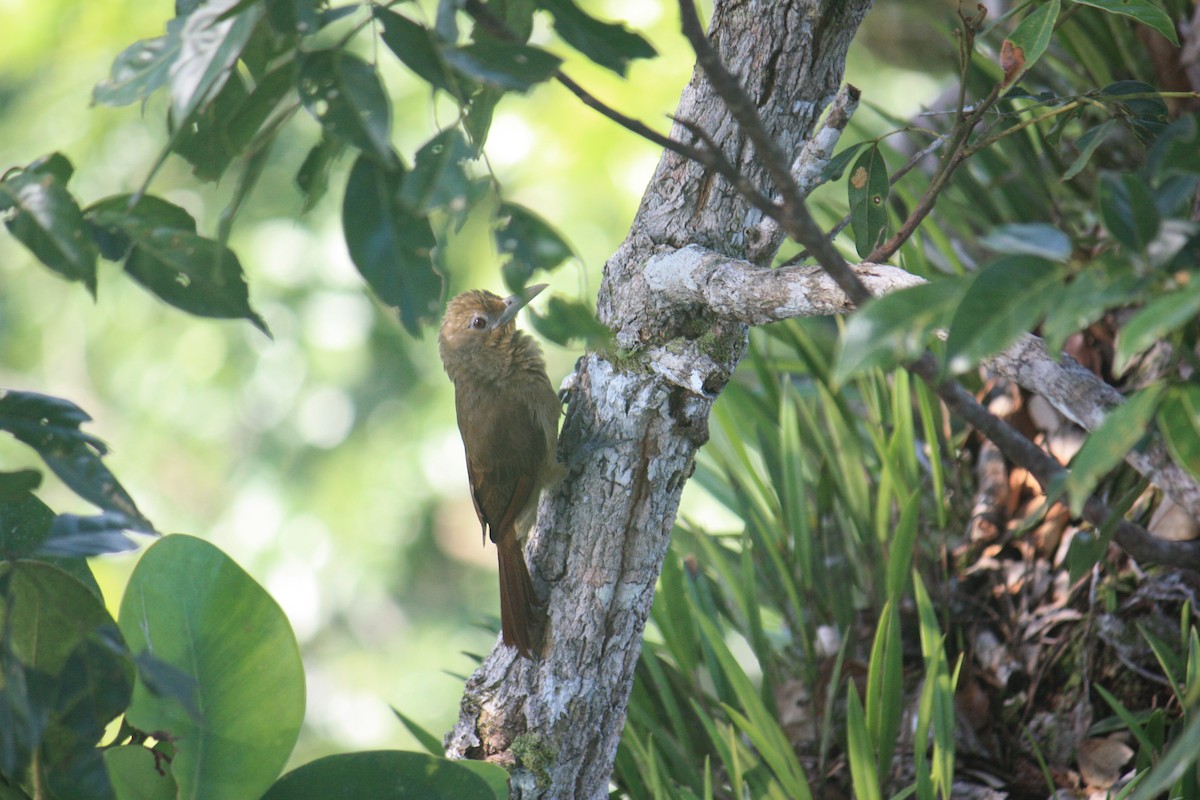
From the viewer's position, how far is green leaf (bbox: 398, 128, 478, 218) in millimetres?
645

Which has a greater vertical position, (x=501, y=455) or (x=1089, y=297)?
(x=501, y=455)

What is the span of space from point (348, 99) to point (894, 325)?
38cm

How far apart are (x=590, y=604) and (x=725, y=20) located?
809 millimetres

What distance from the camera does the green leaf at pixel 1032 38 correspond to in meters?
1.01

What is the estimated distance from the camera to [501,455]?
197cm

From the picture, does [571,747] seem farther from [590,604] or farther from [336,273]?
[336,273]

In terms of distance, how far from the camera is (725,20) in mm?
1296

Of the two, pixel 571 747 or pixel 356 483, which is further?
pixel 356 483

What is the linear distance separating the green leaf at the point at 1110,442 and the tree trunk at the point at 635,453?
2.40ft

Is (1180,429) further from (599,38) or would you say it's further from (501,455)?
(501,455)

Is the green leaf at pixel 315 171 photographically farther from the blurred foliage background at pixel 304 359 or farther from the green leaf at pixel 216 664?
the blurred foliage background at pixel 304 359

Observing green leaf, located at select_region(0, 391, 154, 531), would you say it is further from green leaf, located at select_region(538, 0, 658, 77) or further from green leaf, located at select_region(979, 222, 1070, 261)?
green leaf, located at select_region(979, 222, 1070, 261)

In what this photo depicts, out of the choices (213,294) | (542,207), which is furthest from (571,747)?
(542,207)

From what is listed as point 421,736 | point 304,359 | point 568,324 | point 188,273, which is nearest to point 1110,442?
point 568,324
